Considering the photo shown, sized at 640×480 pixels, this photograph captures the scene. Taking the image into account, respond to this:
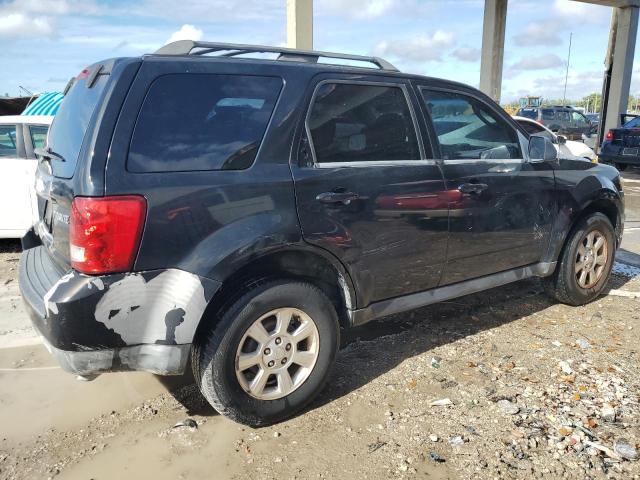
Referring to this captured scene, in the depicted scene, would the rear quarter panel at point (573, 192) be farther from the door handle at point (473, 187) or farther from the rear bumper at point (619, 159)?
the rear bumper at point (619, 159)

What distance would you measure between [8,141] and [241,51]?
430cm

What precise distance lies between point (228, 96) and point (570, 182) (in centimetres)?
284

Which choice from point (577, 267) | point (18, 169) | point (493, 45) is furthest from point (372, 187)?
point (493, 45)

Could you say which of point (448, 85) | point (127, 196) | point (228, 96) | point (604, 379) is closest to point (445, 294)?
point (604, 379)

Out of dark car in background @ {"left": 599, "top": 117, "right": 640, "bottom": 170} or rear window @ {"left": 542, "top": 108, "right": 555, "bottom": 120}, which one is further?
rear window @ {"left": 542, "top": 108, "right": 555, "bottom": 120}

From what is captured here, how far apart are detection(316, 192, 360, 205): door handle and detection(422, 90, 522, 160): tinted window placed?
33.8 inches

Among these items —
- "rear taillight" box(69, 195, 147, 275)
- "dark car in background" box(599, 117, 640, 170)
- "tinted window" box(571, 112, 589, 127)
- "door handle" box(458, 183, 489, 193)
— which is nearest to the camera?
"rear taillight" box(69, 195, 147, 275)

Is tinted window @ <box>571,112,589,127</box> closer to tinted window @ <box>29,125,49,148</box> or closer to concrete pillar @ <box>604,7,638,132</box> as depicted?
concrete pillar @ <box>604,7,638,132</box>

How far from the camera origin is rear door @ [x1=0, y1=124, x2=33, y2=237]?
5.82 m

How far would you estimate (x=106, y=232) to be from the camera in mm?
2273

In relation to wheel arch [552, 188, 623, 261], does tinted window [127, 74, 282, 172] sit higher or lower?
higher

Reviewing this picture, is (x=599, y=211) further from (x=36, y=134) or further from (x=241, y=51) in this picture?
(x=36, y=134)

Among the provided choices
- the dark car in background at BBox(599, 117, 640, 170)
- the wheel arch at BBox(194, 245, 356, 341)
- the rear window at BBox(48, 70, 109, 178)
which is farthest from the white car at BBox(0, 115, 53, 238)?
the dark car in background at BBox(599, 117, 640, 170)

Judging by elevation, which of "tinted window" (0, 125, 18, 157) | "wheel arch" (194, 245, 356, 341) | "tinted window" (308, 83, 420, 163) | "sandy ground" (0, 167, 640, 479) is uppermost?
"tinted window" (308, 83, 420, 163)
